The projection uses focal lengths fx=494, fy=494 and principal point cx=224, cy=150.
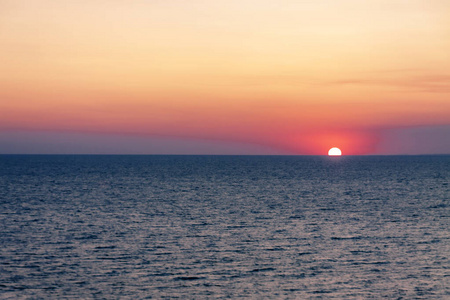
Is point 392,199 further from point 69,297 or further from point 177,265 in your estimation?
point 69,297

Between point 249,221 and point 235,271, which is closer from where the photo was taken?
point 235,271

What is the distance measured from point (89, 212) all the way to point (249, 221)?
24.1m

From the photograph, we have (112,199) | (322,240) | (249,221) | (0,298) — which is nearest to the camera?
(0,298)

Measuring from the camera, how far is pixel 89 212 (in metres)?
71.4

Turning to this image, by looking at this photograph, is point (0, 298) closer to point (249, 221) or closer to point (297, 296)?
point (297, 296)

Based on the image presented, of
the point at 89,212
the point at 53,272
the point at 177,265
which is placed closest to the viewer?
the point at 53,272

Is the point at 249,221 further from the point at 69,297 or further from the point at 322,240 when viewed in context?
the point at 69,297

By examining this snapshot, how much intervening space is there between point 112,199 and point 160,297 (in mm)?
62550

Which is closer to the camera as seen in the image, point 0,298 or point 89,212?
point 0,298

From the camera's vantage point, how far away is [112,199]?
300ft

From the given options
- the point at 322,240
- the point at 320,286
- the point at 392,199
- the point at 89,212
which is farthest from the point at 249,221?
the point at 392,199

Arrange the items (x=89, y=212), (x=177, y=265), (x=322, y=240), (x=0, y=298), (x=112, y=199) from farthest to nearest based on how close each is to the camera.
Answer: (x=112, y=199) < (x=89, y=212) < (x=322, y=240) < (x=177, y=265) < (x=0, y=298)

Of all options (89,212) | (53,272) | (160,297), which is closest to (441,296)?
(160,297)

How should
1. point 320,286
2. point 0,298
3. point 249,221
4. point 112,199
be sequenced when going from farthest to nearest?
point 112,199 → point 249,221 → point 320,286 → point 0,298
